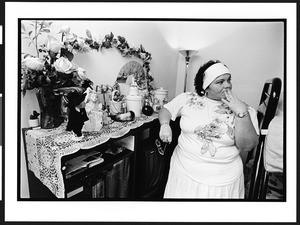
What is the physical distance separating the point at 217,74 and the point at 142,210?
701 mm

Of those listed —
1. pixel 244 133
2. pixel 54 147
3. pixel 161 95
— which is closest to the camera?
pixel 54 147

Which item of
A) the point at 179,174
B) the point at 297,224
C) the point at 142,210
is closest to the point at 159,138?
the point at 179,174

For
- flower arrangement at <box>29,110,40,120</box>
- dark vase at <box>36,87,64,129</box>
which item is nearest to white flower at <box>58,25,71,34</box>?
dark vase at <box>36,87,64,129</box>

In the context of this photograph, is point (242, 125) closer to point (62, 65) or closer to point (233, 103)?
point (233, 103)

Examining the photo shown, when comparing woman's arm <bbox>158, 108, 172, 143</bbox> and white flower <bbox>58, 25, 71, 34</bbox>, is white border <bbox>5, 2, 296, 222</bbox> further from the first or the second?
woman's arm <bbox>158, 108, 172, 143</bbox>

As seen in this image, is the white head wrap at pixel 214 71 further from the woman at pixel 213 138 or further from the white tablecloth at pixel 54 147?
the white tablecloth at pixel 54 147

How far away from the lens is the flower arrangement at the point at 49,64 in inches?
34.8

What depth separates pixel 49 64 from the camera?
2.98ft

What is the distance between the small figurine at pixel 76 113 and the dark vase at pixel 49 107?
0.09 metres

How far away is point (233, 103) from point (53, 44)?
79cm

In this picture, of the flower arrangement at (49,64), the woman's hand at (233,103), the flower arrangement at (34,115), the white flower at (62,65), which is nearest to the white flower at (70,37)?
the flower arrangement at (49,64)

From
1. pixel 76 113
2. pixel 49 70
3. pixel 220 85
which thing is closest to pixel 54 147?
pixel 76 113

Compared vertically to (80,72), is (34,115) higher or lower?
lower

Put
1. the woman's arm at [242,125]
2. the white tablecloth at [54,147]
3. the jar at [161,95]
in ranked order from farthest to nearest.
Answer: the jar at [161,95] < the woman's arm at [242,125] < the white tablecloth at [54,147]
